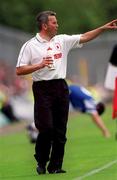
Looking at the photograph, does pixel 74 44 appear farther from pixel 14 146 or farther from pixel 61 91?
pixel 14 146

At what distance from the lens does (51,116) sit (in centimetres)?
1535

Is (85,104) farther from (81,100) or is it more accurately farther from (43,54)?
(43,54)

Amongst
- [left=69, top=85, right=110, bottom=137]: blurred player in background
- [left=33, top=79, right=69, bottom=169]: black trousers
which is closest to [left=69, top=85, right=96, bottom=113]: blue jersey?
[left=69, top=85, right=110, bottom=137]: blurred player in background

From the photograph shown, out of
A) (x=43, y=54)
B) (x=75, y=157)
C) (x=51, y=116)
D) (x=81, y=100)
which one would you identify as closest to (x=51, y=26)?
(x=43, y=54)

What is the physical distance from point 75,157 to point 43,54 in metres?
4.01

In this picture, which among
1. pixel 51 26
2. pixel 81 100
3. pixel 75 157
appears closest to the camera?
pixel 51 26

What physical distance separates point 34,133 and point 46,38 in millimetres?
9069

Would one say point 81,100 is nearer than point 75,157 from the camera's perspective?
No

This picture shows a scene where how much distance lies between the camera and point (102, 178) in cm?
1432

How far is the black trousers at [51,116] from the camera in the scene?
603 inches

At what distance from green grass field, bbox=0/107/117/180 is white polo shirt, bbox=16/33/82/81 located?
54.9 inches

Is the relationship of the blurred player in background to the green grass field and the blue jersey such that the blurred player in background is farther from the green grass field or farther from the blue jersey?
the green grass field

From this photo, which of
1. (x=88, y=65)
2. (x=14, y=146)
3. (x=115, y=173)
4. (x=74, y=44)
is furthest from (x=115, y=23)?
(x=88, y=65)

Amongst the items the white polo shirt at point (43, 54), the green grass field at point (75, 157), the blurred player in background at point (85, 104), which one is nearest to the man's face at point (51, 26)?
the white polo shirt at point (43, 54)
